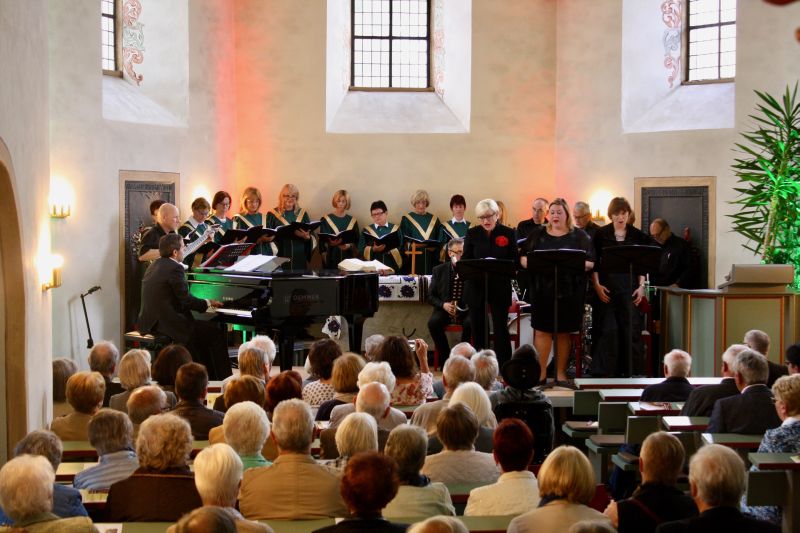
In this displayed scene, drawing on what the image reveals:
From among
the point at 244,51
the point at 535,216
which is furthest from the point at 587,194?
the point at 244,51

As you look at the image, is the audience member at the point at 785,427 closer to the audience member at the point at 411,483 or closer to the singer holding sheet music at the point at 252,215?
the audience member at the point at 411,483

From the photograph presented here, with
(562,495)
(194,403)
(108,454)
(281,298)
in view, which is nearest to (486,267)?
(281,298)

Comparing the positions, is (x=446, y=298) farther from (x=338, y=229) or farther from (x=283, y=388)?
(x=283, y=388)

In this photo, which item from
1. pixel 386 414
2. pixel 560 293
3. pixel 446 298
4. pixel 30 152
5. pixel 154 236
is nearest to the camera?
pixel 386 414

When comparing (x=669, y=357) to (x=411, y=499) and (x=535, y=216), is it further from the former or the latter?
(x=535, y=216)

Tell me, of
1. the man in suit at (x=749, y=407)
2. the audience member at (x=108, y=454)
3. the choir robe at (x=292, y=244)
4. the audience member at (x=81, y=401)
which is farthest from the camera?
the choir robe at (x=292, y=244)

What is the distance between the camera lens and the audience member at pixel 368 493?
4.21 m

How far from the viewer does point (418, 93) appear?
15938 mm

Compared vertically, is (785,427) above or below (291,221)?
below

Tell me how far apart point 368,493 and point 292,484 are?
2.71 feet

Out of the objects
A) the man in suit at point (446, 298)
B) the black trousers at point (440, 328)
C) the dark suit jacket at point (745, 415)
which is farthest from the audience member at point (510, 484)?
the black trousers at point (440, 328)

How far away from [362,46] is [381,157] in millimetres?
1691

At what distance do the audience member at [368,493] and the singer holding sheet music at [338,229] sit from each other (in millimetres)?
10052

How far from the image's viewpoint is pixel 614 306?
11.5 metres
